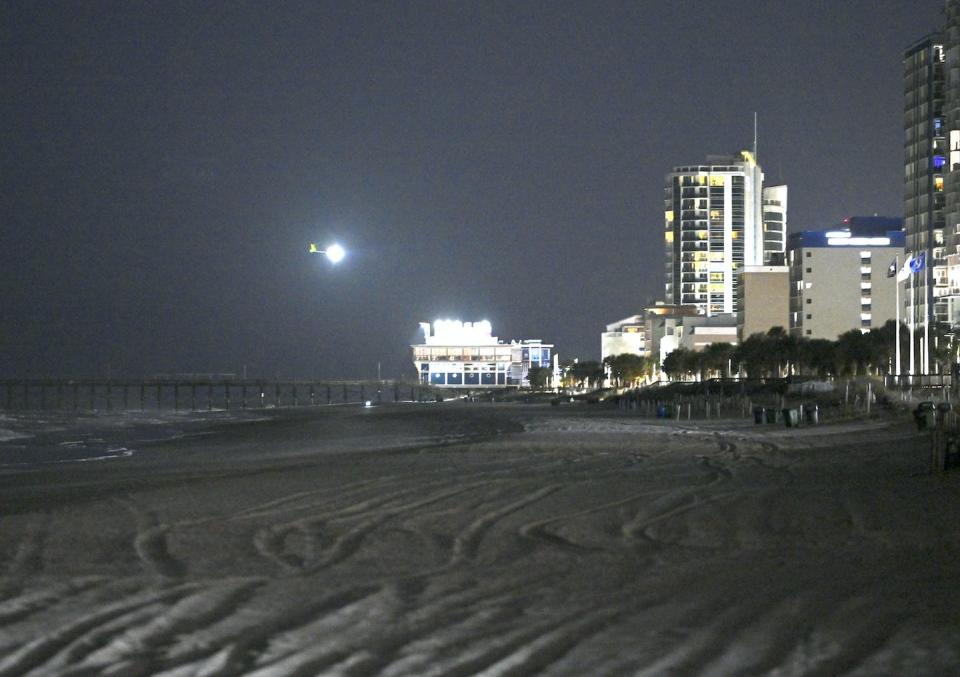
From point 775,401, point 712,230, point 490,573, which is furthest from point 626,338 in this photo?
point 490,573

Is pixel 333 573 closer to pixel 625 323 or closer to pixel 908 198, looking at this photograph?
pixel 908 198

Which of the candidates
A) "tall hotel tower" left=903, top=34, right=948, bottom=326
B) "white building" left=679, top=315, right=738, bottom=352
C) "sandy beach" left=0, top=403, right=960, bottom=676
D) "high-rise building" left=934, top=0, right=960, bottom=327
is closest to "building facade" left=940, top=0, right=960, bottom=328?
"high-rise building" left=934, top=0, right=960, bottom=327

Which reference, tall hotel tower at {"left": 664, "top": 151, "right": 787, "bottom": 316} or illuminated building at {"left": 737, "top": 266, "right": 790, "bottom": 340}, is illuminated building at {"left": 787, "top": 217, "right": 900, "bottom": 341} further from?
tall hotel tower at {"left": 664, "top": 151, "right": 787, "bottom": 316}

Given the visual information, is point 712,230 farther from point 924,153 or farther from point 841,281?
point 924,153

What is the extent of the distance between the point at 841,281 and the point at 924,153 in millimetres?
20985

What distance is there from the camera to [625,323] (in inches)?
7731

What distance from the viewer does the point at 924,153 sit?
93.1m

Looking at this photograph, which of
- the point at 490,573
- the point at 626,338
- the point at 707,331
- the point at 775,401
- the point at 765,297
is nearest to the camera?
the point at 490,573

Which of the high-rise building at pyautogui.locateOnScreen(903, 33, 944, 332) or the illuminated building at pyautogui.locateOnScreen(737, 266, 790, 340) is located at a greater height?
the high-rise building at pyautogui.locateOnScreen(903, 33, 944, 332)

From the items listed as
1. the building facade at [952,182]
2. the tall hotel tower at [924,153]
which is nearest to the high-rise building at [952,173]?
the building facade at [952,182]

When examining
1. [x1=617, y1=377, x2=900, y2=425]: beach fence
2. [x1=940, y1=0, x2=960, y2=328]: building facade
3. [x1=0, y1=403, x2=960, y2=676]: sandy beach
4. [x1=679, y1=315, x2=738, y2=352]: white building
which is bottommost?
[x1=0, y1=403, x2=960, y2=676]: sandy beach

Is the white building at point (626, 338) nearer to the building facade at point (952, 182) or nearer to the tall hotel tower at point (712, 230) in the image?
the tall hotel tower at point (712, 230)

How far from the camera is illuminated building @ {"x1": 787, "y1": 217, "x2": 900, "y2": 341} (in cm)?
11050

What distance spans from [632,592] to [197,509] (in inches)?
270
